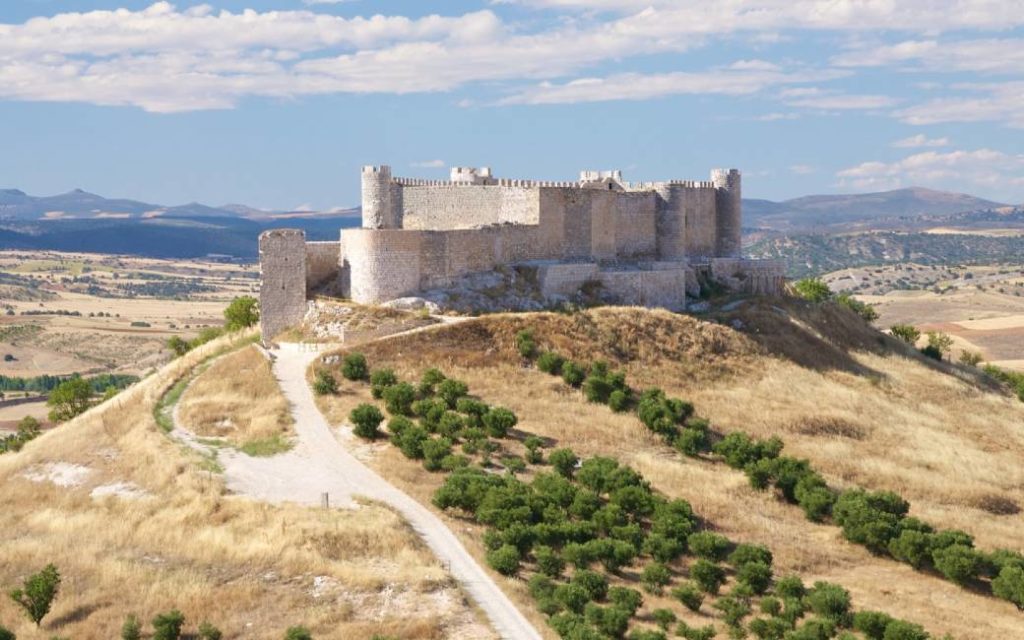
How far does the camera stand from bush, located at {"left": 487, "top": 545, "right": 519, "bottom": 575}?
84.5ft

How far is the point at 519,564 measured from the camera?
2647 cm

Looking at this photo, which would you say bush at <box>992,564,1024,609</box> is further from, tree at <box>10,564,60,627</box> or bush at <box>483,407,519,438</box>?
tree at <box>10,564,60,627</box>

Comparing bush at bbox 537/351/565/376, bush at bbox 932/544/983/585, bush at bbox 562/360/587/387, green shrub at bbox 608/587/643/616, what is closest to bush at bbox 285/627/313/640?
green shrub at bbox 608/587/643/616

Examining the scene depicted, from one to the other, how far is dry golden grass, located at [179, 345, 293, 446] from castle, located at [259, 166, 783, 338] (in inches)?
151

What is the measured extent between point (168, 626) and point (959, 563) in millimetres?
17260

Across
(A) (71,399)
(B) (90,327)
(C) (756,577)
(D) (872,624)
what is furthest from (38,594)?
(B) (90,327)

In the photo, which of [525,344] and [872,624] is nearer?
[872,624]

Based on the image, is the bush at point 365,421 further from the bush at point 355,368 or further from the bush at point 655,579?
the bush at point 655,579

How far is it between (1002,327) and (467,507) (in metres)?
87.2

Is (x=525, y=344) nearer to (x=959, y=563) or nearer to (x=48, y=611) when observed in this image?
(x=959, y=563)

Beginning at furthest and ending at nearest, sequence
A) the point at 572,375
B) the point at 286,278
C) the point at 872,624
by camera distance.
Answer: the point at 286,278, the point at 572,375, the point at 872,624

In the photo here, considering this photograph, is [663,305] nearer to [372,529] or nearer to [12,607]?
[372,529]

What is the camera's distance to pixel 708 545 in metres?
28.0

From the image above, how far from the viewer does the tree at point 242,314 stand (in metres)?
50.6
